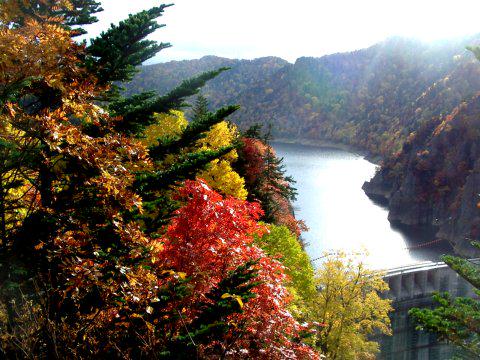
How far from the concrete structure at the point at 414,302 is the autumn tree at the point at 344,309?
9.00 m

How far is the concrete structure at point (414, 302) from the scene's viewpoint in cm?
3431

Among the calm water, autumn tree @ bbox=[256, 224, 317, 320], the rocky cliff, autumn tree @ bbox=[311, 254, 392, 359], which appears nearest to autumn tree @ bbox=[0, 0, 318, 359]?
autumn tree @ bbox=[256, 224, 317, 320]

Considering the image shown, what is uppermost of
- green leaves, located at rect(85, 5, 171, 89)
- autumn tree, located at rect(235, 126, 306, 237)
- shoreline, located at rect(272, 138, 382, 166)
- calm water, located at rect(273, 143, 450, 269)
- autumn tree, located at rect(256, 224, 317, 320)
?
green leaves, located at rect(85, 5, 171, 89)

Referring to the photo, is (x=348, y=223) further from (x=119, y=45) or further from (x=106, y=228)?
(x=106, y=228)

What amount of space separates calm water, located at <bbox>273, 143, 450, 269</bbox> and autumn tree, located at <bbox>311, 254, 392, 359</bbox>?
31.9ft

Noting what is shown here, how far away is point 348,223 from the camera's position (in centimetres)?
6906

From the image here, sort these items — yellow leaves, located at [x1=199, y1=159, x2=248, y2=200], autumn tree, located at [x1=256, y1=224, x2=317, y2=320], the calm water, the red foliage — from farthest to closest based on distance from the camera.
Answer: the calm water < yellow leaves, located at [x1=199, y1=159, x2=248, y2=200] < autumn tree, located at [x1=256, y1=224, x2=317, y2=320] < the red foliage

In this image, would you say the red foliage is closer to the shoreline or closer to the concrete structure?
the concrete structure

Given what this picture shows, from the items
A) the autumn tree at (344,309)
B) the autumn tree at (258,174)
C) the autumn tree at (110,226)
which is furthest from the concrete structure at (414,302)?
the autumn tree at (110,226)

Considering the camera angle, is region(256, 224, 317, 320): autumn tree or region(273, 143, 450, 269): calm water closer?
region(256, 224, 317, 320): autumn tree

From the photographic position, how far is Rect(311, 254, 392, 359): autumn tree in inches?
957

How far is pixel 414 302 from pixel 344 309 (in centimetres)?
1332

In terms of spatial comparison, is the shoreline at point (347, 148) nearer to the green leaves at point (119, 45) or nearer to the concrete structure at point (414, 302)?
the concrete structure at point (414, 302)

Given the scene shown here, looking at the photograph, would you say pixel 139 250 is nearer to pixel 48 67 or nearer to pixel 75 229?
pixel 75 229
